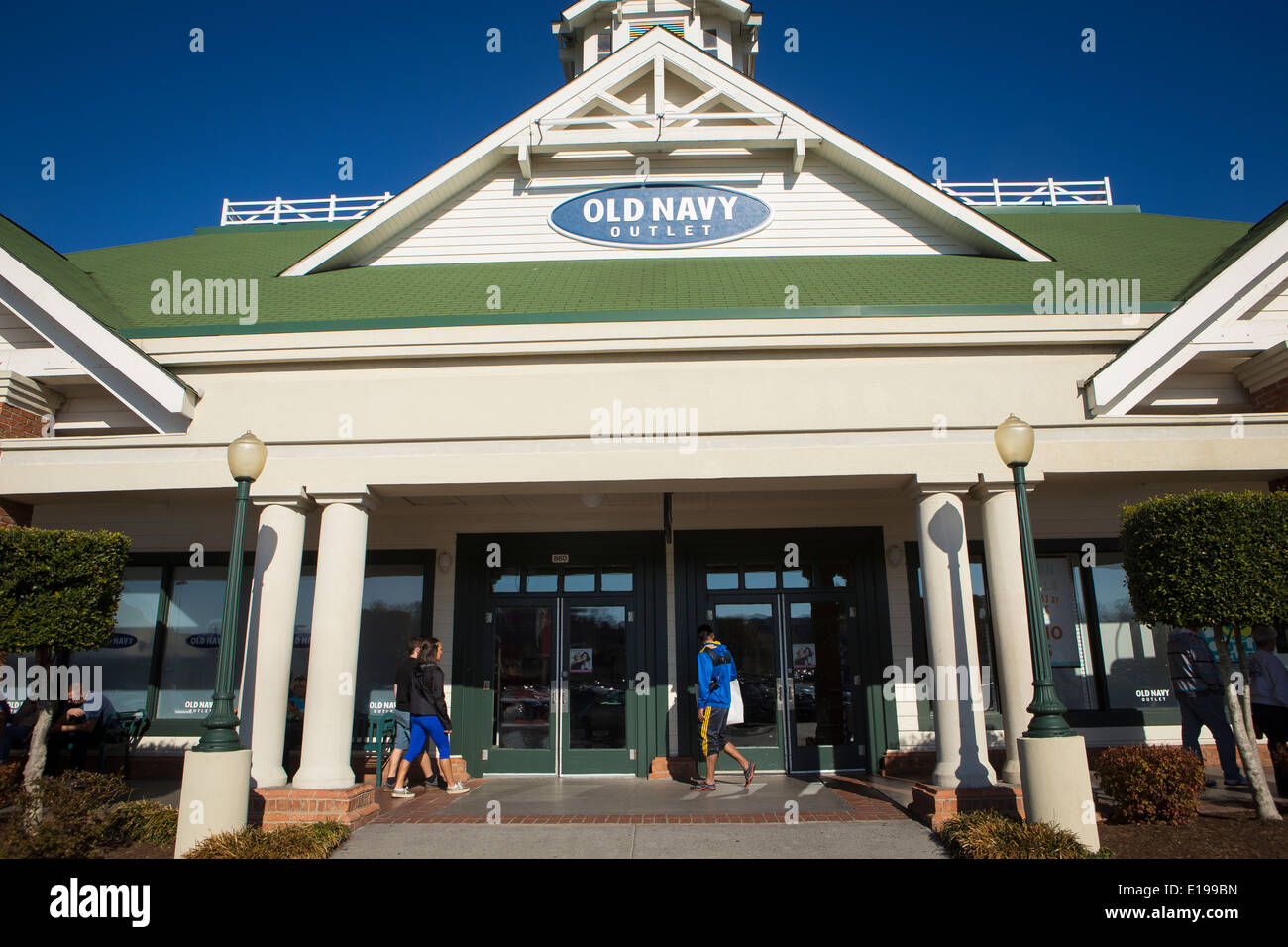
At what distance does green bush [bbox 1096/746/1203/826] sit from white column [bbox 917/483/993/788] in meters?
1.09

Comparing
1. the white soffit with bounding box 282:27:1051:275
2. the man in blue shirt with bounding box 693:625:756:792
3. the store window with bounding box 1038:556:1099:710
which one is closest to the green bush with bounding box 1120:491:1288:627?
the store window with bounding box 1038:556:1099:710

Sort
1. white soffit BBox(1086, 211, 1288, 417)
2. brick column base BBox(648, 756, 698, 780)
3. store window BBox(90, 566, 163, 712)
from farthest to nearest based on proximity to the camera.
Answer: store window BBox(90, 566, 163, 712), brick column base BBox(648, 756, 698, 780), white soffit BBox(1086, 211, 1288, 417)

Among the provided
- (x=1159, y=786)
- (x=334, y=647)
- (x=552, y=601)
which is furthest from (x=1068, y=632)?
(x=334, y=647)

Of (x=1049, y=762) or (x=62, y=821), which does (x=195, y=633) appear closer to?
(x=62, y=821)

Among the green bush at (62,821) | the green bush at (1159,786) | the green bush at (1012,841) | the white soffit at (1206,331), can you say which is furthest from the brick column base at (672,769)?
the white soffit at (1206,331)

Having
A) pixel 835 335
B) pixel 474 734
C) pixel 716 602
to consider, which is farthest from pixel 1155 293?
pixel 474 734

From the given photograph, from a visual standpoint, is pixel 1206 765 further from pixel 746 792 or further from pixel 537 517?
pixel 537 517

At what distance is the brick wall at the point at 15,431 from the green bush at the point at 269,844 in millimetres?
4992

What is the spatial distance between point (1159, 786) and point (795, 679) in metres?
4.61

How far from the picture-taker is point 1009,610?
789 cm

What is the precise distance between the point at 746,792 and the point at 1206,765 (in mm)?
5869

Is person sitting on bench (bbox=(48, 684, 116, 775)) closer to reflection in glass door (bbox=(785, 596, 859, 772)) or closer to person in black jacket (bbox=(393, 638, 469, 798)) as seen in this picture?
person in black jacket (bbox=(393, 638, 469, 798))

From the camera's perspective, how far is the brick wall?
8805 mm

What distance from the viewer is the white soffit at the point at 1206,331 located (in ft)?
26.6
